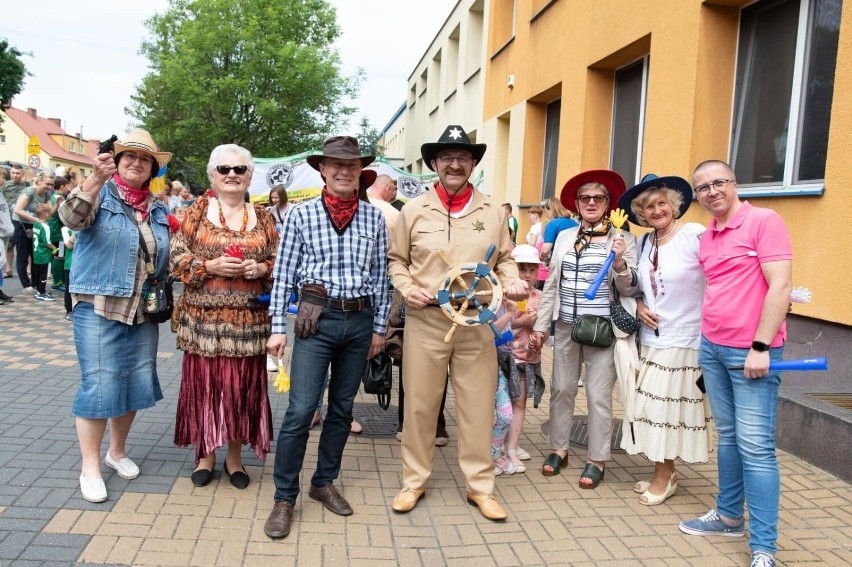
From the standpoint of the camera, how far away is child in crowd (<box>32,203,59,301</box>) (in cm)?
1074

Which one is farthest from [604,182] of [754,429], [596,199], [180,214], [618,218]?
[180,214]

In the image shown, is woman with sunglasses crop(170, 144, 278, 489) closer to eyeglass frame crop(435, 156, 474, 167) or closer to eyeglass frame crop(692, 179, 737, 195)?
eyeglass frame crop(435, 156, 474, 167)

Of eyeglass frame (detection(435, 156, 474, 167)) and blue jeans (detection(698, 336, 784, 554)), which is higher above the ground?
eyeglass frame (detection(435, 156, 474, 167))

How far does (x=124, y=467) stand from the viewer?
13.5ft

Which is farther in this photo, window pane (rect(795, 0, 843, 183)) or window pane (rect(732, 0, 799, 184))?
window pane (rect(732, 0, 799, 184))

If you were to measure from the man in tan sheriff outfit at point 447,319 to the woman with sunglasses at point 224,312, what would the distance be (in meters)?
0.84

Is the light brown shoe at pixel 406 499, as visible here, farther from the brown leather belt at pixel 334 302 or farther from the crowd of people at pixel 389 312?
the brown leather belt at pixel 334 302

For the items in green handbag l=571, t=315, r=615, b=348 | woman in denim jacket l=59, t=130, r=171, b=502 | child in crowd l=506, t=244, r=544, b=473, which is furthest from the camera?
child in crowd l=506, t=244, r=544, b=473

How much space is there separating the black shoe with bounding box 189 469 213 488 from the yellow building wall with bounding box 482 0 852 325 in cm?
471

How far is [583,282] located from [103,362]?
297 cm

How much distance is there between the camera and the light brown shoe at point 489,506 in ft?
12.5

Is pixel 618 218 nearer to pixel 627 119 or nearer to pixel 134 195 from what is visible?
pixel 134 195

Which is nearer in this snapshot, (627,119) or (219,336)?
(219,336)

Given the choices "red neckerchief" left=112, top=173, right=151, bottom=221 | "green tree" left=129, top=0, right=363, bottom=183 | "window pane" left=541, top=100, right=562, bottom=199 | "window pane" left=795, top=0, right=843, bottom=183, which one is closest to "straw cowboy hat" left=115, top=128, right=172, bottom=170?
"red neckerchief" left=112, top=173, right=151, bottom=221
